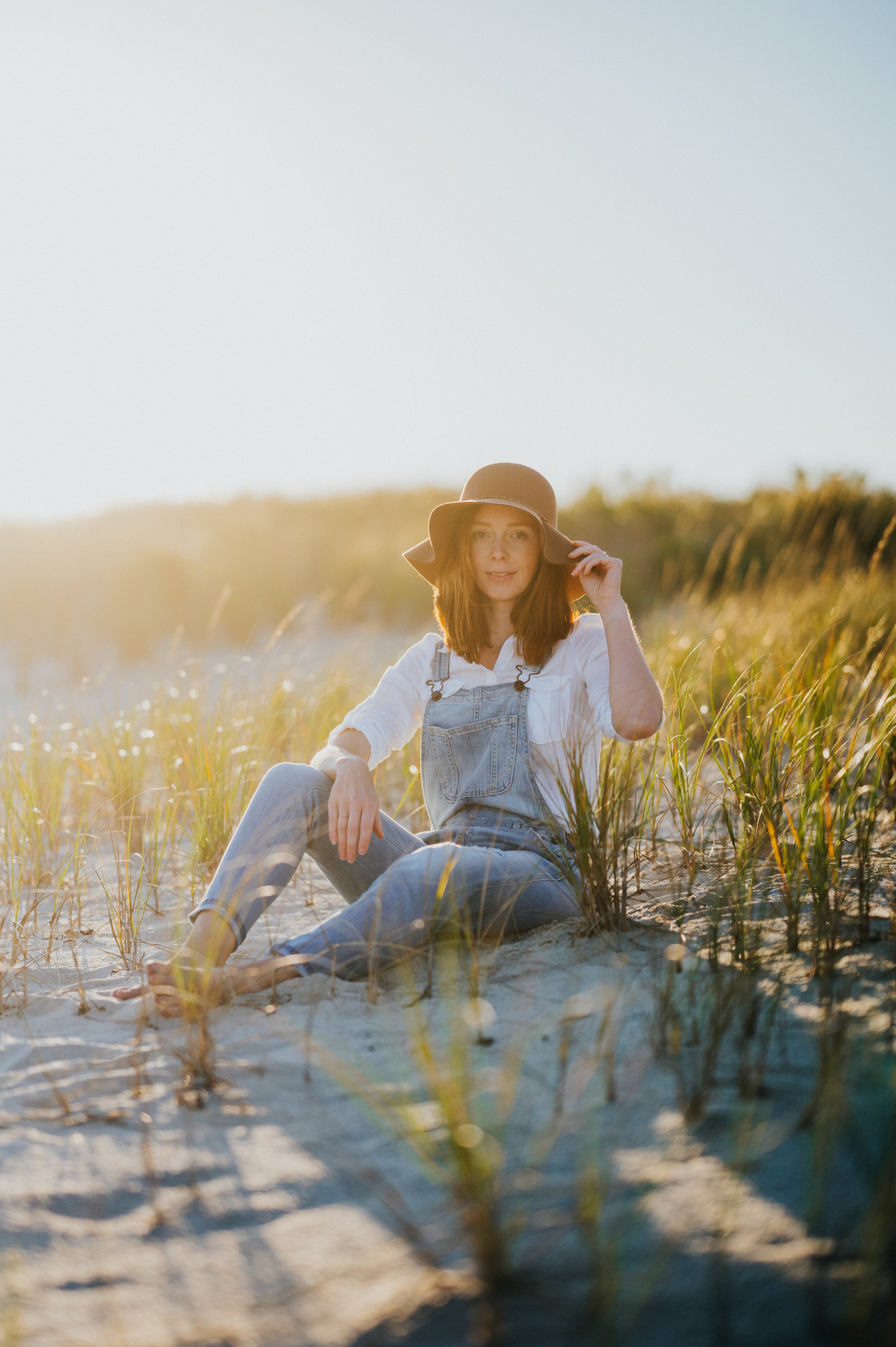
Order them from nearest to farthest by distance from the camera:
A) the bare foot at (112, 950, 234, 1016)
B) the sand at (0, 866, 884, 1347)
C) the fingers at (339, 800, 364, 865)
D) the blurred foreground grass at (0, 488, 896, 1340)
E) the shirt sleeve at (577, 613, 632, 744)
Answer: the sand at (0, 866, 884, 1347)
the blurred foreground grass at (0, 488, 896, 1340)
the bare foot at (112, 950, 234, 1016)
the fingers at (339, 800, 364, 865)
the shirt sleeve at (577, 613, 632, 744)

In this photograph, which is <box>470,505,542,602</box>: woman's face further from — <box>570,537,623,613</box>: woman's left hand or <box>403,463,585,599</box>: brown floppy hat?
<box>570,537,623,613</box>: woman's left hand

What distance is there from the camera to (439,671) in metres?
2.68

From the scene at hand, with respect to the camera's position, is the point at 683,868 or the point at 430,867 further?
the point at 683,868

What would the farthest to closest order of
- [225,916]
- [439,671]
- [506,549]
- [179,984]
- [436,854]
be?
[439,671]
[506,549]
[436,854]
[225,916]
[179,984]

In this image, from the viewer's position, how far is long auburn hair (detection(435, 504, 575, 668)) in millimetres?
2582

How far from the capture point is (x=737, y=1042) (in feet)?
4.75

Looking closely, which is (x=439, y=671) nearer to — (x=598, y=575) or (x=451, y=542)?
(x=451, y=542)

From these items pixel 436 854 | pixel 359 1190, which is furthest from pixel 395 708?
pixel 359 1190

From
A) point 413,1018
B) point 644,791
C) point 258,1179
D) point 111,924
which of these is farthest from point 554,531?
point 258,1179

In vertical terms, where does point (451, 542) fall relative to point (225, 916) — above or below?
above

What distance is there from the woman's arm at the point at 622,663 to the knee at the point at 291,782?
0.81 m

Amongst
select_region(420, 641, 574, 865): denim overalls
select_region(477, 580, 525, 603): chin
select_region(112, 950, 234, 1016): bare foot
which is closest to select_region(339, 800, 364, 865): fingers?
select_region(420, 641, 574, 865): denim overalls

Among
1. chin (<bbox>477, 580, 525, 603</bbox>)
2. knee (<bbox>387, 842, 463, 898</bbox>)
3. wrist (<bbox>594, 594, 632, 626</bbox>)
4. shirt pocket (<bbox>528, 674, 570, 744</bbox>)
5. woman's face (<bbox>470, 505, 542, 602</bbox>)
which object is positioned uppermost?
woman's face (<bbox>470, 505, 542, 602</bbox>)

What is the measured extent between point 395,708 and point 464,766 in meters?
0.28
